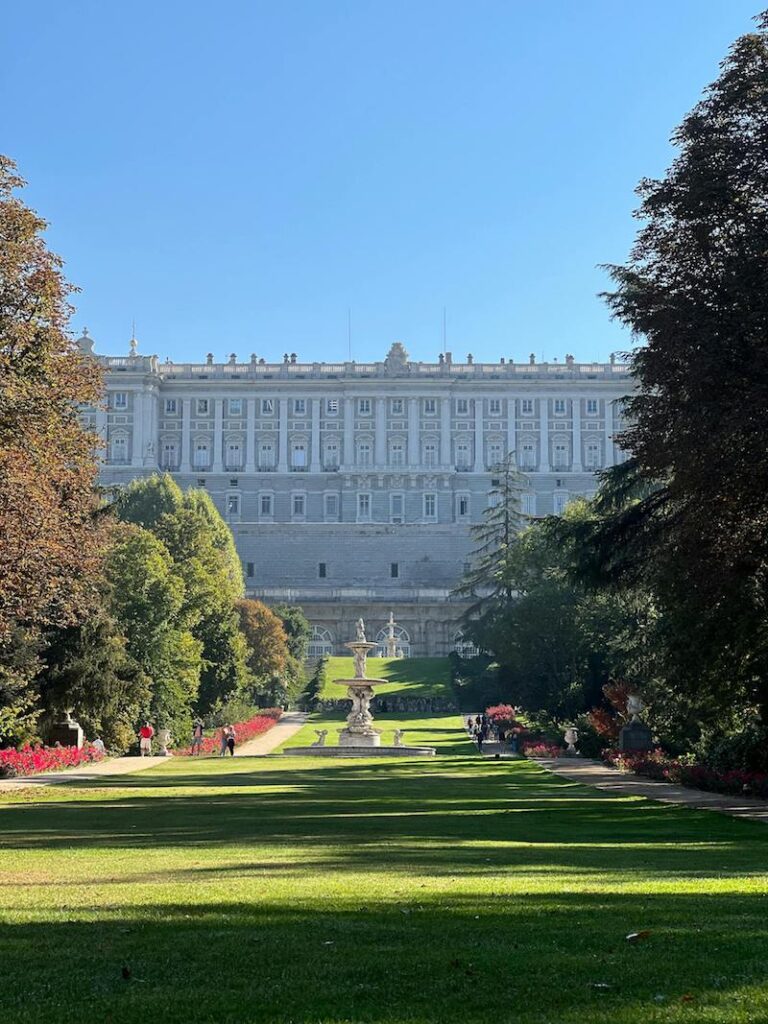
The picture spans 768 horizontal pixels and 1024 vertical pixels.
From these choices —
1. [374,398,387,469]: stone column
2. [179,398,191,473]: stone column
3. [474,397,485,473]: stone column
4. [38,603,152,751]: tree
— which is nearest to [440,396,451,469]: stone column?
[474,397,485,473]: stone column

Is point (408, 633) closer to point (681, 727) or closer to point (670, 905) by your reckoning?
point (681, 727)

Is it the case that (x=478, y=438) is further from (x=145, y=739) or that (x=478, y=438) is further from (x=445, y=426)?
(x=145, y=739)

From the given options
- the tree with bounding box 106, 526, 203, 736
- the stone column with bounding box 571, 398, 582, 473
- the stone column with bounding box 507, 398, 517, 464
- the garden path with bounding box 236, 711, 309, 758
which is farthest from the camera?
the stone column with bounding box 507, 398, 517, 464

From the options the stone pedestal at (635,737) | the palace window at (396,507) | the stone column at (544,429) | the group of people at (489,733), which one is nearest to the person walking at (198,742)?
the group of people at (489,733)

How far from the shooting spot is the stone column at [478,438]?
112 meters

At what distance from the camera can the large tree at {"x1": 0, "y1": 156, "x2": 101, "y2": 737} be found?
18891 mm

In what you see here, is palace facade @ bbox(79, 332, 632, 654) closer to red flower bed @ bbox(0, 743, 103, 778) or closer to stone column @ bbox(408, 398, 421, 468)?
stone column @ bbox(408, 398, 421, 468)

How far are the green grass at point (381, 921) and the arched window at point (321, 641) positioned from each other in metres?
74.3

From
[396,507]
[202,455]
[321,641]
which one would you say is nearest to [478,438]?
[396,507]

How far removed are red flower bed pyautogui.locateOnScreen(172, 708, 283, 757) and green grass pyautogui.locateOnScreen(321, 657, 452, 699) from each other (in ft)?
26.8

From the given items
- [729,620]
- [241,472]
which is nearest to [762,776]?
[729,620]

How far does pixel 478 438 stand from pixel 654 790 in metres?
90.7

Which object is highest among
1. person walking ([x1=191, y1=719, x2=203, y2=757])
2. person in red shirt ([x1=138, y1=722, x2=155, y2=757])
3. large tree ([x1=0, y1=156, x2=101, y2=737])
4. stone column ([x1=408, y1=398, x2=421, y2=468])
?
stone column ([x1=408, y1=398, x2=421, y2=468])

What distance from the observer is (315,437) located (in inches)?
4439
